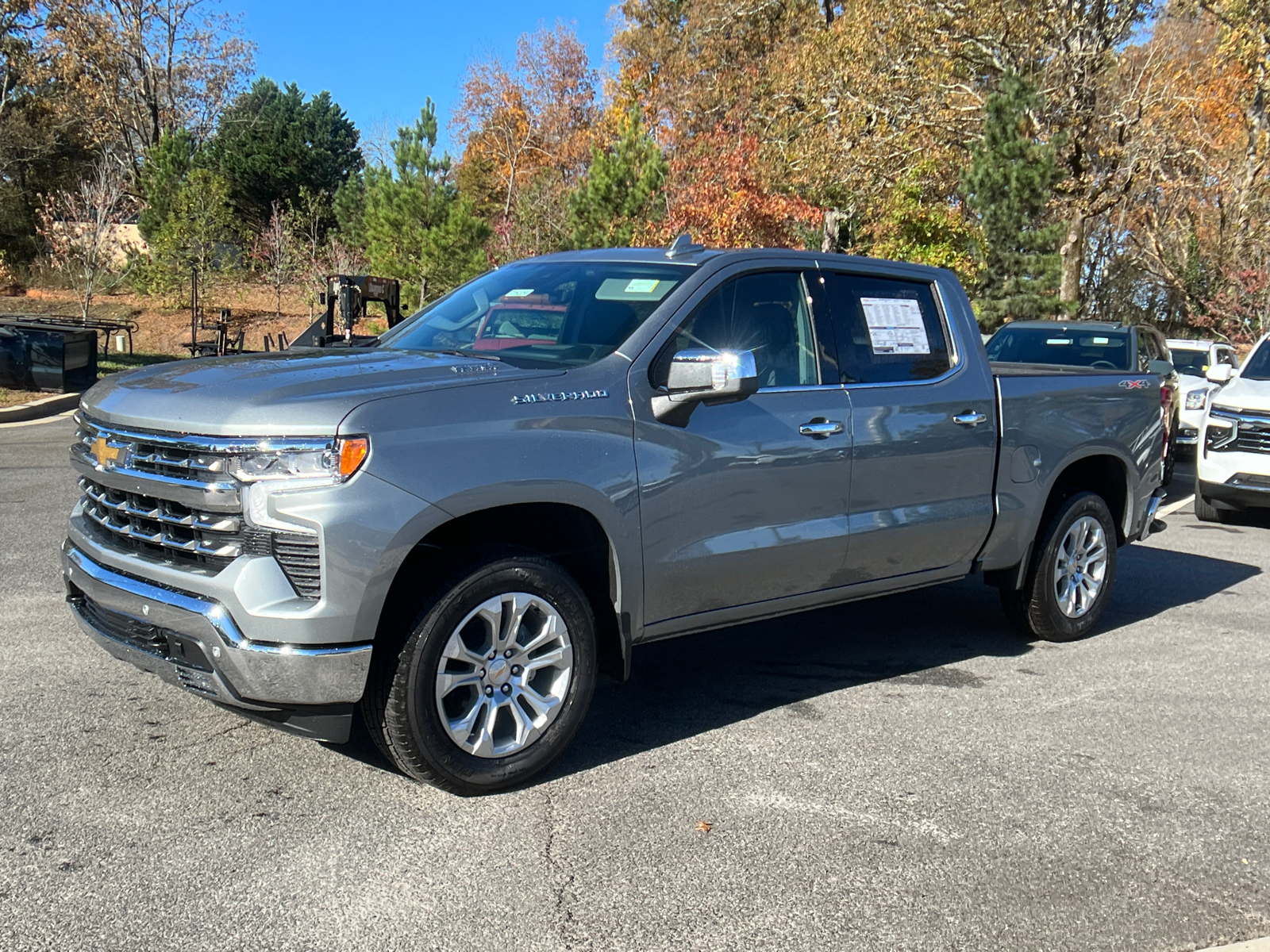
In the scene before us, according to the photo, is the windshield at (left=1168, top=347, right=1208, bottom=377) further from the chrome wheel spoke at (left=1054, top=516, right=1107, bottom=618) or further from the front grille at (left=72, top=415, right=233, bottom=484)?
the front grille at (left=72, top=415, right=233, bottom=484)

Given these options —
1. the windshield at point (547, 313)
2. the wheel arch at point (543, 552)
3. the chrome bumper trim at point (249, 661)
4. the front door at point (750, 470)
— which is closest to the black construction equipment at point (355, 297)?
the windshield at point (547, 313)

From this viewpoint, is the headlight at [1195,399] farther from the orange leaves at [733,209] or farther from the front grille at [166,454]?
the front grille at [166,454]

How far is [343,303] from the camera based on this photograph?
18.4 metres

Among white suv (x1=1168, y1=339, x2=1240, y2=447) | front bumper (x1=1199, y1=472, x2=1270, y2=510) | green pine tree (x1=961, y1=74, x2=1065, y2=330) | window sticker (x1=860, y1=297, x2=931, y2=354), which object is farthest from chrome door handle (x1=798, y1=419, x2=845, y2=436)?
green pine tree (x1=961, y1=74, x2=1065, y2=330)

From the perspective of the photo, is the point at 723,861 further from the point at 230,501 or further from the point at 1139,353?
the point at 1139,353

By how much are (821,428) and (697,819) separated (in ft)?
5.73

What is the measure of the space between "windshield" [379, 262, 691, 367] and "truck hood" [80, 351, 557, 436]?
0.34m

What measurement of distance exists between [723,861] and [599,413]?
1.58 metres

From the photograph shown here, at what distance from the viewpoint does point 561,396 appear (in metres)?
4.13

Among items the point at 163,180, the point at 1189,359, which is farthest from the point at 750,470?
the point at 163,180

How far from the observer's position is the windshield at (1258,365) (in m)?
11.0

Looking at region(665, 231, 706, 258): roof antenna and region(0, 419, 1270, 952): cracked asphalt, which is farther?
region(665, 231, 706, 258): roof antenna

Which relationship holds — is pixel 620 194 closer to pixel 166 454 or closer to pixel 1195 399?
pixel 1195 399

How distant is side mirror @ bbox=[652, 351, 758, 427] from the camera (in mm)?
4211
